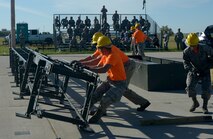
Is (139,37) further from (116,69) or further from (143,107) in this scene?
(116,69)

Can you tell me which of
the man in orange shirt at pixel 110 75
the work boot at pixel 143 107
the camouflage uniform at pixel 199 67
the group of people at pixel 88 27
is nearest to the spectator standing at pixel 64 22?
the group of people at pixel 88 27

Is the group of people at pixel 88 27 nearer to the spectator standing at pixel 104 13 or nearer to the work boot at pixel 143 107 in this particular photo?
the spectator standing at pixel 104 13

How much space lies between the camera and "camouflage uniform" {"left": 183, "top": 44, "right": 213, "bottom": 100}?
28.5ft

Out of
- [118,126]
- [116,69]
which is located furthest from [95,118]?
[116,69]

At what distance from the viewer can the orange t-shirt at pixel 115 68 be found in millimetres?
7652

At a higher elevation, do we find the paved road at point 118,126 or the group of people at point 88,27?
the group of people at point 88,27

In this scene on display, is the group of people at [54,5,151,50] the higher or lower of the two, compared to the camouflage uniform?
higher

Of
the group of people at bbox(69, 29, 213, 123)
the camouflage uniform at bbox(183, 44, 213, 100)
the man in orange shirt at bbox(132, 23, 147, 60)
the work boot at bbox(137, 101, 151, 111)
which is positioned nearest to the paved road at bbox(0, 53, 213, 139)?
the work boot at bbox(137, 101, 151, 111)

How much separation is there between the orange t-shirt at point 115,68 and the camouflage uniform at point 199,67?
1.60m

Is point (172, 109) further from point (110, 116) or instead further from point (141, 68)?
point (141, 68)

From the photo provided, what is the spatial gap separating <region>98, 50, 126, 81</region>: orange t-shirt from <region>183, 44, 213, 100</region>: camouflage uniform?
160cm

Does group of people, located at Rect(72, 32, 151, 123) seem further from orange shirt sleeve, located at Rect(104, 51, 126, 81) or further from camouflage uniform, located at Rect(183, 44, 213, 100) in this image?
camouflage uniform, located at Rect(183, 44, 213, 100)

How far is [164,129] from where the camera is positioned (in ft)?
24.6

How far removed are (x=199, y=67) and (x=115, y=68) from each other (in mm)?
1920
